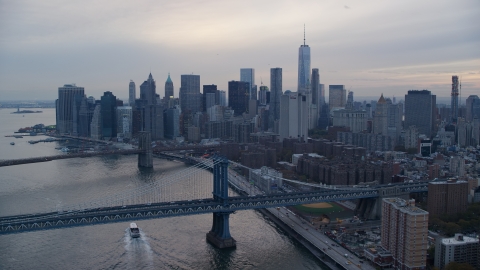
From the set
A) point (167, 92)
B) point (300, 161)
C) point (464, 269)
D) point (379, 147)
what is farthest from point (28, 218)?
point (167, 92)

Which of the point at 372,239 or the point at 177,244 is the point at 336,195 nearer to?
the point at 372,239

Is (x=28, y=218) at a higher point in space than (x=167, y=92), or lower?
lower

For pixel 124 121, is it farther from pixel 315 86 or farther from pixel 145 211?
pixel 145 211

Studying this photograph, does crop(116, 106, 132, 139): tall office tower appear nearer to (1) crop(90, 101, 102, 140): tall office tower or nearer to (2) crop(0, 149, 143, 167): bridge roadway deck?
(1) crop(90, 101, 102, 140): tall office tower

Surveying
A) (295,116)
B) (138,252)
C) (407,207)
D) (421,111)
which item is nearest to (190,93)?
(295,116)

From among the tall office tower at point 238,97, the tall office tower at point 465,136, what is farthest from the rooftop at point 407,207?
the tall office tower at point 238,97

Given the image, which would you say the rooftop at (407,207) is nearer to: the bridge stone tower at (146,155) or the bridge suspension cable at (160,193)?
the bridge suspension cable at (160,193)
